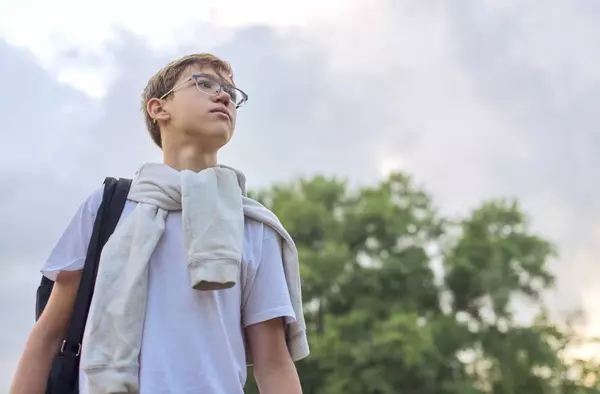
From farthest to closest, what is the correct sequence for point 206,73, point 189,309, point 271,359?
point 206,73 → point 271,359 → point 189,309

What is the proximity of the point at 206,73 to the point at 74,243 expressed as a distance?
0.61 m

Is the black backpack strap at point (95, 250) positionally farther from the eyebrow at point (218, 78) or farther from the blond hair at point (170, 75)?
the eyebrow at point (218, 78)

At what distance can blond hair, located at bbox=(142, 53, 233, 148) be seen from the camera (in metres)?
2.29

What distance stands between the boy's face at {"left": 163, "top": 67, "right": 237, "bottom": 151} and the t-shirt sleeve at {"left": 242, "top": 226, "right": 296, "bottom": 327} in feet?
1.15

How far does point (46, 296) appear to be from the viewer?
81.4 inches

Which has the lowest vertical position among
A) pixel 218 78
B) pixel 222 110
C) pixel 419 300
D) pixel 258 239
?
pixel 258 239

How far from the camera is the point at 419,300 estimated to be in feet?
62.4

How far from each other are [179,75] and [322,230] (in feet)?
58.1

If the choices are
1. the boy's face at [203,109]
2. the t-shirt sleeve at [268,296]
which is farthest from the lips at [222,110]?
the t-shirt sleeve at [268,296]

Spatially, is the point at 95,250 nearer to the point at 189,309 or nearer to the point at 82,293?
the point at 82,293

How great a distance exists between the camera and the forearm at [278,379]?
1998 mm

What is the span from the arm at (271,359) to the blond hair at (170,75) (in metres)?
0.66

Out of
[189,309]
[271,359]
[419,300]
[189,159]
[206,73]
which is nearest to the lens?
[189,309]

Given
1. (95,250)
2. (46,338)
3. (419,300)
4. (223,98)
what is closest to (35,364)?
(46,338)
